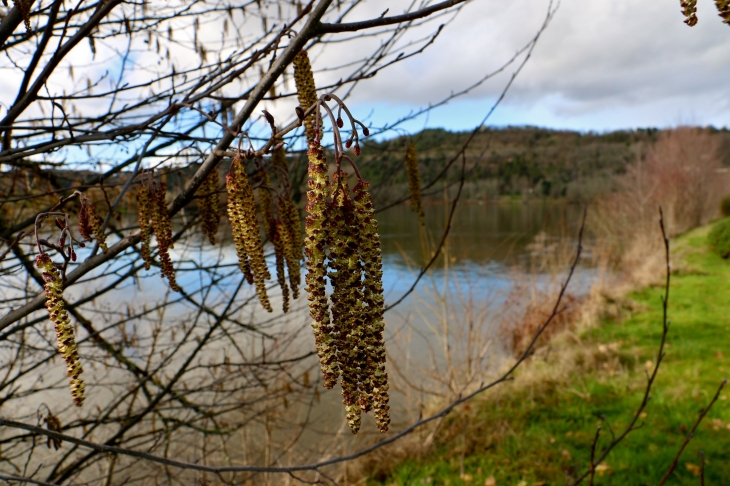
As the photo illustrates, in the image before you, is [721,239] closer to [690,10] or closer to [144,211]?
[690,10]

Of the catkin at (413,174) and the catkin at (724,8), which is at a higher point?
the catkin at (724,8)

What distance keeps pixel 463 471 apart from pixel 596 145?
8479 centimetres

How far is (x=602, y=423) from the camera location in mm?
5977

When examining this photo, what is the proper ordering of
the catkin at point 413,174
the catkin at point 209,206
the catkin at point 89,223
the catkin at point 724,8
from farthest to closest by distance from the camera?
1. the catkin at point 413,174
2. the catkin at point 209,206
3. the catkin at point 89,223
4. the catkin at point 724,8

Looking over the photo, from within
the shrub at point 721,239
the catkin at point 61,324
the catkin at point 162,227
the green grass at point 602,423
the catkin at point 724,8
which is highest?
the catkin at point 724,8

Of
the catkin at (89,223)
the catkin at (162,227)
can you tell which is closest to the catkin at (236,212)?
the catkin at (162,227)

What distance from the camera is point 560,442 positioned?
5941mm

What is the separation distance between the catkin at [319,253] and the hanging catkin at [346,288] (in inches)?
0.7

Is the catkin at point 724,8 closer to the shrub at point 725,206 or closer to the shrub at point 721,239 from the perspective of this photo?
the shrub at point 721,239

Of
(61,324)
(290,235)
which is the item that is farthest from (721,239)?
(61,324)

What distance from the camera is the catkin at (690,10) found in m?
0.88

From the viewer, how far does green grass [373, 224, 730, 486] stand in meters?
5.24

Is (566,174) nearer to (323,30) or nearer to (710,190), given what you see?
(710,190)

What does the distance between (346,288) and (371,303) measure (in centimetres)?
6
